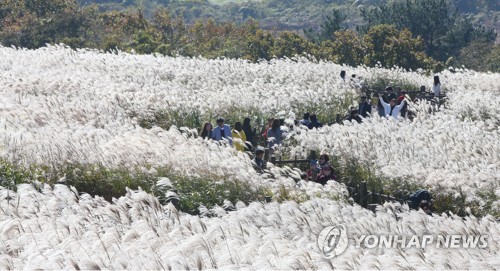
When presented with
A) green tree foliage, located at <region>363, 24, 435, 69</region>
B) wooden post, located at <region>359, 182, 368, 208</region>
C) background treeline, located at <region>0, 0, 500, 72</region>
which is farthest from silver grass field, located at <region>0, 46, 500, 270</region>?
Answer: green tree foliage, located at <region>363, 24, 435, 69</region>

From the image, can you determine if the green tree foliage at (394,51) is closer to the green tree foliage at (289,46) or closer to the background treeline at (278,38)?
the background treeline at (278,38)

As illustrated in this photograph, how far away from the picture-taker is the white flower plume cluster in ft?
23.1

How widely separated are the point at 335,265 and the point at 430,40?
66982 millimetres

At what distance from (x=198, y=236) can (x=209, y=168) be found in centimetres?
493

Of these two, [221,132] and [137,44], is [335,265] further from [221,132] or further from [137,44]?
[137,44]

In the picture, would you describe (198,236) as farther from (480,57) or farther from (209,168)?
(480,57)

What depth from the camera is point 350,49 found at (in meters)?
54.0

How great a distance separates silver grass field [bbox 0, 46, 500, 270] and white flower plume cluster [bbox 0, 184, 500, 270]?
0.06ft

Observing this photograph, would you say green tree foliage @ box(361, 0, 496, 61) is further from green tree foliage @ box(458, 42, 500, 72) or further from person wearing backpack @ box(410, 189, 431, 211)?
person wearing backpack @ box(410, 189, 431, 211)

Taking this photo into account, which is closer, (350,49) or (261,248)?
(261,248)

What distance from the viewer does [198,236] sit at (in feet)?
25.2

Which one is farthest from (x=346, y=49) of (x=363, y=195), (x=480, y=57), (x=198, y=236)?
(x=198, y=236)

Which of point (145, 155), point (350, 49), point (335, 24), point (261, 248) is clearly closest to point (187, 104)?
point (145, 155)

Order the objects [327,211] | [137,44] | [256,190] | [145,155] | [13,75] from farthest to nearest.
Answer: [137,44] → [13,75] → [145,155] → [256,190] → [327,211]
